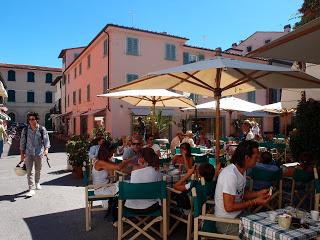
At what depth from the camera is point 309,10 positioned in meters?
9.05

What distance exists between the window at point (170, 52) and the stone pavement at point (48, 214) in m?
15.7

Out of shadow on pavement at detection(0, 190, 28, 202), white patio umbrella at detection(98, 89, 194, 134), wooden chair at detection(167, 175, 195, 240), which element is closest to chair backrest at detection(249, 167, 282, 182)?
wooden chair at detection(167, 175, 195, 240)

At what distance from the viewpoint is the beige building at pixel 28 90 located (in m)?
52.7

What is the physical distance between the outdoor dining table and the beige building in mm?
54498

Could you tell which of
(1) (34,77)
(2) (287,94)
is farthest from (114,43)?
(1) (34,77)

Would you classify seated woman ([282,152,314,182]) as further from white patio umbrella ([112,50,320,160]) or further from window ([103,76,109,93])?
window ([103,76,109,93])

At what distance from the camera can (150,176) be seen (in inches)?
→ 181

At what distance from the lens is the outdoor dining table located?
265cm

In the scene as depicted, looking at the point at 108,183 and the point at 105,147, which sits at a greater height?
the point at 105,147

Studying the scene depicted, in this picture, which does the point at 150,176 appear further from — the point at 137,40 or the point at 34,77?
the point at 34,77

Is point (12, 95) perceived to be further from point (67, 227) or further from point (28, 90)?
point (67, 227)

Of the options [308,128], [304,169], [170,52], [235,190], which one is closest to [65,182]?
[304,169]

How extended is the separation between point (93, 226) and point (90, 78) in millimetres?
22650

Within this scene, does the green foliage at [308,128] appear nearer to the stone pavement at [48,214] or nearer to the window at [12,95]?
the stone pavement at [48,214]
